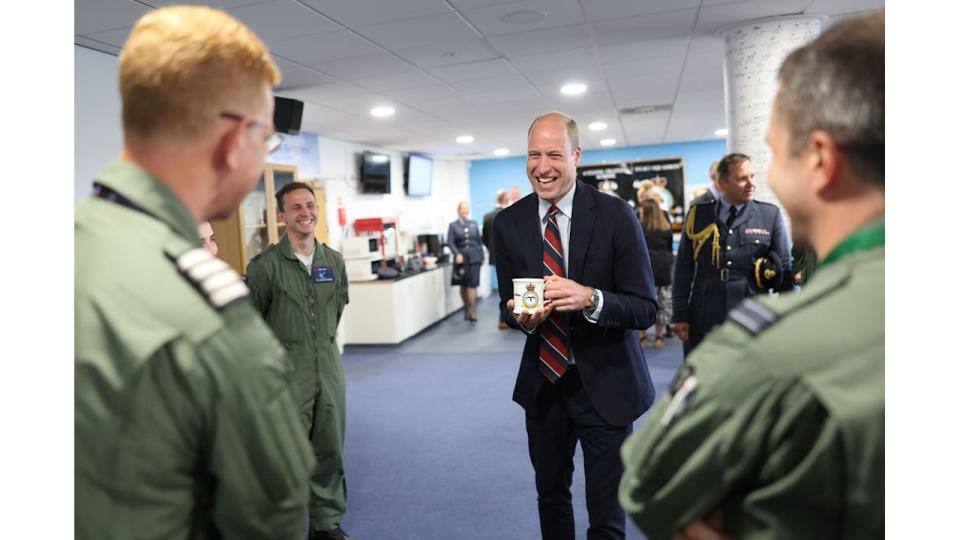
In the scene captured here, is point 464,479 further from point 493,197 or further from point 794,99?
point 493,197

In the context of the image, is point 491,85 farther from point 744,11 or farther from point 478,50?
point 744,11

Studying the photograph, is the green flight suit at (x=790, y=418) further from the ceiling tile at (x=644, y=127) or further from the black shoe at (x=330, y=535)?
the ceiling tile at (x=644, y=127)

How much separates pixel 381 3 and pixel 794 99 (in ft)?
9.28

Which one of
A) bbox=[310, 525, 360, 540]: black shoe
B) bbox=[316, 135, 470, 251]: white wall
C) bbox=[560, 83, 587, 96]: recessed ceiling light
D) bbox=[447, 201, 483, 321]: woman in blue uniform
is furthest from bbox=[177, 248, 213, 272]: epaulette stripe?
bbox=[447, 201, 483, 321]: woman in blue uniform

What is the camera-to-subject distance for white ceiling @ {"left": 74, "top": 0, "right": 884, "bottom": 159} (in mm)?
3336

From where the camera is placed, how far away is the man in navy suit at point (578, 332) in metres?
1.90

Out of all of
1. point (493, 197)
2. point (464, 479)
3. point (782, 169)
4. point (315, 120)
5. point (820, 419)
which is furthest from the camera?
point (493, 197)

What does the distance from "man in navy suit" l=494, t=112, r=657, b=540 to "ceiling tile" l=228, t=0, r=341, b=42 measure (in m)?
1.83

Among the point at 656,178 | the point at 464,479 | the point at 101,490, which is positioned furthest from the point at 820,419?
the point at 656,178

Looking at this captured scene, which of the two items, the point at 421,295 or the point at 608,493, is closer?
the point at 608,493

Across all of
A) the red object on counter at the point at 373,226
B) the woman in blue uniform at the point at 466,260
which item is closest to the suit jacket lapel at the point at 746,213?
the red object on counter at the point at 373,226

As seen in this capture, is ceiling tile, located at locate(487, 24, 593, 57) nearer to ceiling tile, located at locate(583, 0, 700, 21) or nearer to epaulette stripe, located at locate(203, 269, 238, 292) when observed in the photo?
ceiling tile, located at locate(583, 0, 700, 21)

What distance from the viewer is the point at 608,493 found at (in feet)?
6.26

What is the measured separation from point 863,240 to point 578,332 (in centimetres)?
125
